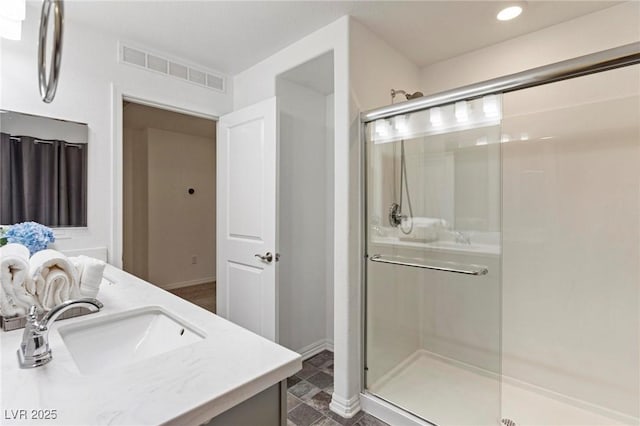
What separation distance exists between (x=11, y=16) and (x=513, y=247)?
2936 millimetres

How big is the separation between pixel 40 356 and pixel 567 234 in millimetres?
2486

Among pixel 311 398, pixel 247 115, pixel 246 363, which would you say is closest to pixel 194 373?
pixel 246 363

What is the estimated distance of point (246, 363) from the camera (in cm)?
83

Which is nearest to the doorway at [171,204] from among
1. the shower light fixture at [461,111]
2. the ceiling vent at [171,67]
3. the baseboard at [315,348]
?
the ceiling vent at [171,67]

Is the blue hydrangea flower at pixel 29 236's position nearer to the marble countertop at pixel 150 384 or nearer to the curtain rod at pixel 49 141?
the marble countertop at pixel 150 384

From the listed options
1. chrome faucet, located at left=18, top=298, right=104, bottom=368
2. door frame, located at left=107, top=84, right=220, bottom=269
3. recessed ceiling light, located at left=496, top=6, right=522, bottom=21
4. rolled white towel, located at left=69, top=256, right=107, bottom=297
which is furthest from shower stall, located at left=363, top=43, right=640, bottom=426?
door frame, located at left=107, top=84, right=220, bottom=269

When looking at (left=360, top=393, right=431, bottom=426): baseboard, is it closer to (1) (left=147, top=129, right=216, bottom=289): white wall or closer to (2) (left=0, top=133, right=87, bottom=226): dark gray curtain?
(2) (left=0, top=133, right=87, bottom=226): dark gray curtain

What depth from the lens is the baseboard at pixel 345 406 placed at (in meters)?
1.89

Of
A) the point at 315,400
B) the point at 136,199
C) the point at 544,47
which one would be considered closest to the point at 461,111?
the point at 544,47

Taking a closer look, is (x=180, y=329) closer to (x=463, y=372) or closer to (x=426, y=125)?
(x=426, y=125)

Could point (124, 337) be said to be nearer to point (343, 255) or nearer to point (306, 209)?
point (343, 255)

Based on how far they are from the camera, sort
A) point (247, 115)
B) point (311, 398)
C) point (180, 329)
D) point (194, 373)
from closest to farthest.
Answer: point (194, 373), point (180, 329), point (311, 398), point (247, 115)

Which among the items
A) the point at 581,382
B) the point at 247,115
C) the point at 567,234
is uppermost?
the point at 247,115

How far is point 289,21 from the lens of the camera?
1936mm
